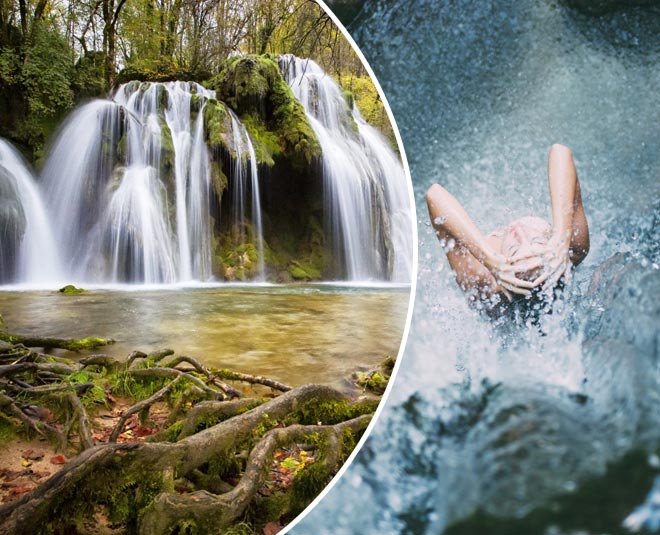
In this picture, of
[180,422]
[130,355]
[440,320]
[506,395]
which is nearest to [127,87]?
[130,355]

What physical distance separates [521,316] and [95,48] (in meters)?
1.60

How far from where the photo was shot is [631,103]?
2031 mm

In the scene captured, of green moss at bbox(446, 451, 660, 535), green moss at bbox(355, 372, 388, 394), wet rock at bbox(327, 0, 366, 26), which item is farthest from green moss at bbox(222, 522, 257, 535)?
wet rock at bbox(327, 0, 366, 26)

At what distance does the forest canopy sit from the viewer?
142 cm

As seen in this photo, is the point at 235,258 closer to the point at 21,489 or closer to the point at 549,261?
the point at 21,489

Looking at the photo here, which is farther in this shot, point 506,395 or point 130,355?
point 506,395

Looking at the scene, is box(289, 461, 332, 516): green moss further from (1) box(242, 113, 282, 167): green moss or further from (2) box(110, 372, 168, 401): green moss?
(1) box(242, 113, 282, 167): green moss

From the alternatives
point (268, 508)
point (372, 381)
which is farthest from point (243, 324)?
point (268, 508)

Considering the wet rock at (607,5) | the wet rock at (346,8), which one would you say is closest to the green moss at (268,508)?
the wet rock at (346,8)

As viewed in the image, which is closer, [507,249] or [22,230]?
[22,230]

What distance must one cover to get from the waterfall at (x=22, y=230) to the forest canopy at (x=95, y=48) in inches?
2.7

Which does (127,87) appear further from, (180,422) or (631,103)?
(631,103)

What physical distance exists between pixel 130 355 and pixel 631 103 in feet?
6.64

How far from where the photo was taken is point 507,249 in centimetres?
184
